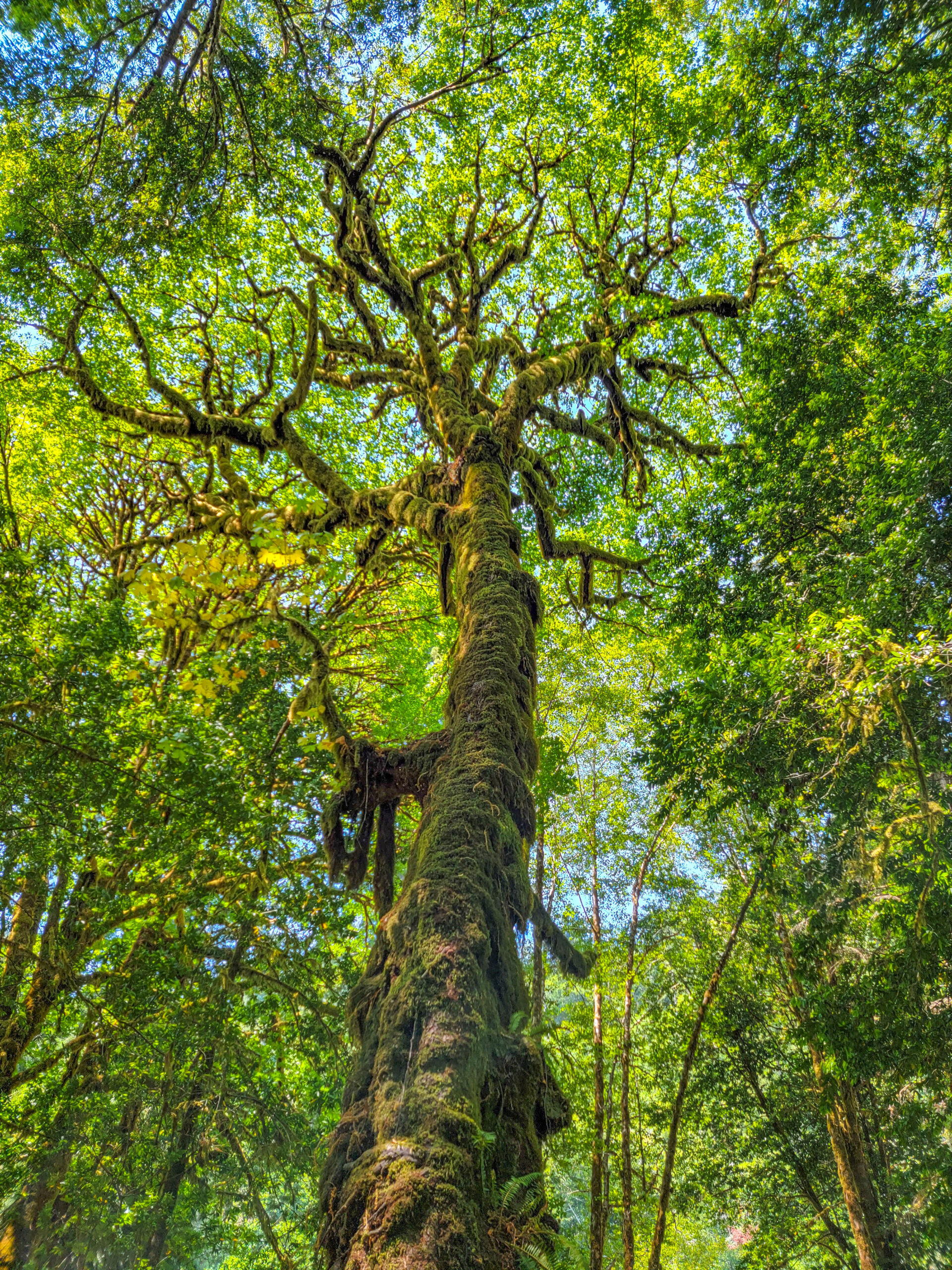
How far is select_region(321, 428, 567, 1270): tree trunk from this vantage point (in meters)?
1.79

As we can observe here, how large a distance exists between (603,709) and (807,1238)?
811 cm

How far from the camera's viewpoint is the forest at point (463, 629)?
3.50 meters

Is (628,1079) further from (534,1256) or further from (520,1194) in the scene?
(534,1256)

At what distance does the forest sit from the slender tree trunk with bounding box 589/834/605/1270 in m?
0.07

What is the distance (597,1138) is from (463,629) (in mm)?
5681

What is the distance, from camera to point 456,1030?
2256mm

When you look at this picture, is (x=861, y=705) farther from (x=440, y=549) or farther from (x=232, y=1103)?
(x=232, y=1103)

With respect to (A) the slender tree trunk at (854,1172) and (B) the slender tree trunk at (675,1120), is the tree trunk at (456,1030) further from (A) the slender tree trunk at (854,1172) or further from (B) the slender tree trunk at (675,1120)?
(A) the slender tree trunk at (854,1172)

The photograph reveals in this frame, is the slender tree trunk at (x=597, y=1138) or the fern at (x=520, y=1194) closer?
the fern at (x=520, y=1194)

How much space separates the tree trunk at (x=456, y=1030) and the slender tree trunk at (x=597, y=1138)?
3.64 m

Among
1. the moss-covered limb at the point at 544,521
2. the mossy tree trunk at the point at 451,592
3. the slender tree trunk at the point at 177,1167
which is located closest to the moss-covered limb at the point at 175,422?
the mossy tree trunk at the point at 451,592

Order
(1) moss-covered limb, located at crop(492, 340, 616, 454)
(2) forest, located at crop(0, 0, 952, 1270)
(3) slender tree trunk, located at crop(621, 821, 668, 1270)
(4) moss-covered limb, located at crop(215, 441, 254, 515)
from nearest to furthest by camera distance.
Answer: (2) forest, located at crop(0, 0, 952, 1270)
(4) moss-covered limb, located at crop(215, 441, 254, 515)
(1) moss-covered limb, located at crop(492, 340, 616, 454)
(3) slender tree trunk, located at crop(621, 821, 668, 1270)

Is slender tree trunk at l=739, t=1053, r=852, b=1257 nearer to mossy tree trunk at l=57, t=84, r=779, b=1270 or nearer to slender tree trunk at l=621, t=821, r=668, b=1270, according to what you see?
slender tree trunk at l=621, t=821, r=668, b=1270

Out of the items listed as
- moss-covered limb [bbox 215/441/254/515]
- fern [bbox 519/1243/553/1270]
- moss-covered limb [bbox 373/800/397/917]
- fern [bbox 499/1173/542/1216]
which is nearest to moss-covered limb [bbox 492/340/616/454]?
moss-covered limb [bbox 215/441/254/515]
